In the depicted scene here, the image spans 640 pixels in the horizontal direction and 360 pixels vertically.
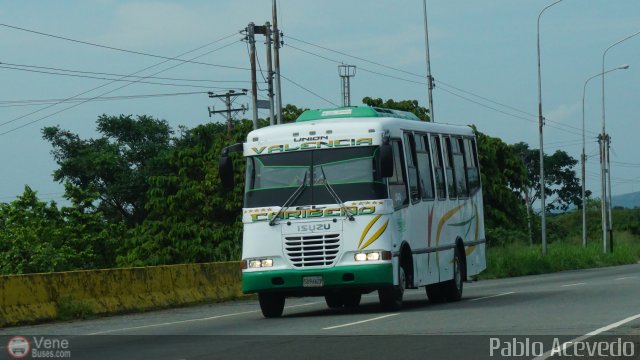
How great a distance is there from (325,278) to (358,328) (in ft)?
9.93

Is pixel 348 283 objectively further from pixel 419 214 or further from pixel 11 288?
pixel 11 288

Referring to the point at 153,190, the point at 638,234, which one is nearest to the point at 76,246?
the point at 153,190

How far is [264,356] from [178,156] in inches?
2040

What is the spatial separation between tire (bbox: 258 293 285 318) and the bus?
0.02 meters

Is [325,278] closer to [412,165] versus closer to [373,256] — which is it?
[373,256]

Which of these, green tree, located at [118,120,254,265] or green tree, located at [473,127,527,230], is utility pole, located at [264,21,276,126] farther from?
green tree, located at [473,127,527,230]

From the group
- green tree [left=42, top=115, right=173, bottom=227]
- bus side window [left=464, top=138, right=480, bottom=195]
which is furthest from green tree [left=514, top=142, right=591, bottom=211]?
bus side window [left=464, top=138, right=480, bottom=195]

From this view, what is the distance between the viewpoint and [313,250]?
19.3 meters

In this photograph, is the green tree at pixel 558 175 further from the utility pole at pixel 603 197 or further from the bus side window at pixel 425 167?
the bus side window at pixel 425 167

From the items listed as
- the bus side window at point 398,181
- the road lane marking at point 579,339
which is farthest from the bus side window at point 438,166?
the road lane marking at point 579,339

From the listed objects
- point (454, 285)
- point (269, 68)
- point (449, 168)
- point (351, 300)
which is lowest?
point (351, 300)

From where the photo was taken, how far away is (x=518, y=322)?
16406 millimetres

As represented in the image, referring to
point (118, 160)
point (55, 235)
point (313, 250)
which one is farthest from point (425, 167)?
point (118, 160)

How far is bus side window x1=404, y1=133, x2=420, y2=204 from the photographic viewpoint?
68.1 ft
